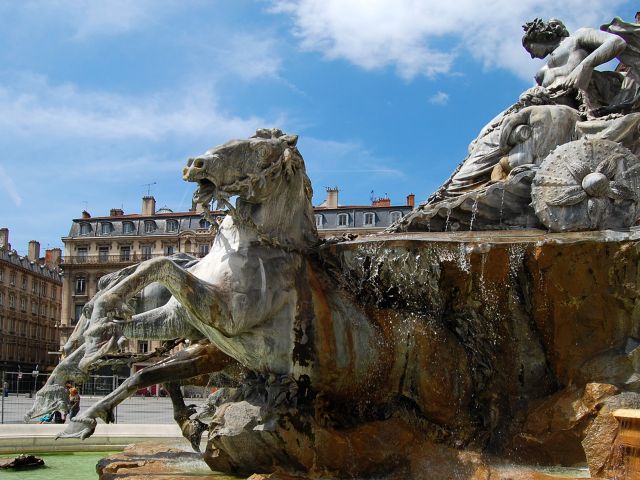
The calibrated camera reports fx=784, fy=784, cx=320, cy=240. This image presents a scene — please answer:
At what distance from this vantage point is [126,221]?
7131 centimetres

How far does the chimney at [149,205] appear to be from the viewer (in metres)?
72.4

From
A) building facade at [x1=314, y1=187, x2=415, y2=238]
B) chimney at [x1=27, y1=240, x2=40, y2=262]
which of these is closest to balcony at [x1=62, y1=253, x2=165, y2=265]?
building facade at [x1=314, y1=187, x2=415, y2=238]

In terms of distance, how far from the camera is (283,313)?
695 centimetres

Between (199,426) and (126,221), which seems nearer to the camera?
(199,426)

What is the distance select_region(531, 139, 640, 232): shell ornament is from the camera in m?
7.74

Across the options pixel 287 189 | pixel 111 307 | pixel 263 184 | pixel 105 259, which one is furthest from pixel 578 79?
pixel 105 259

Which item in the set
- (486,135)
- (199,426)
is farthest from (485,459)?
(486,135)

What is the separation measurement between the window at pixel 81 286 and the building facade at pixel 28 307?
8436 millimetres

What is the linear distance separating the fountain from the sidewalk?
5.11m

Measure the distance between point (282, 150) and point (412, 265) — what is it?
63.8 inches

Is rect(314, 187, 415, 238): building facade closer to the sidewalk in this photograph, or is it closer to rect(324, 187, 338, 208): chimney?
rect(324, 187, 338, 208): chimney

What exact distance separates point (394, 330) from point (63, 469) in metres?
5.53

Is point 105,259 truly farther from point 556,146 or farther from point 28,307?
point 556,146

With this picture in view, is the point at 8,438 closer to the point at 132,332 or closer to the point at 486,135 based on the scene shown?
the point at 132,332
